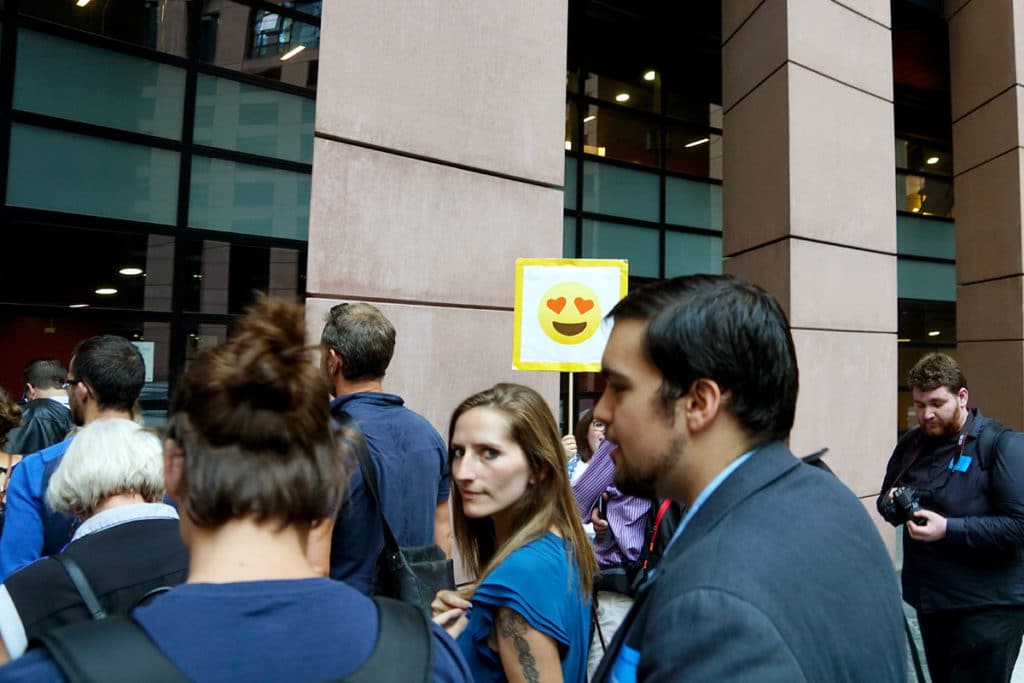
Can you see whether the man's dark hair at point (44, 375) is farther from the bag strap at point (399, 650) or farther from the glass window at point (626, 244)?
the glass window at point (626, 244)

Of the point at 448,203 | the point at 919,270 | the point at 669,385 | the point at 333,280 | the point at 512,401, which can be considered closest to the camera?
the point at 669,385

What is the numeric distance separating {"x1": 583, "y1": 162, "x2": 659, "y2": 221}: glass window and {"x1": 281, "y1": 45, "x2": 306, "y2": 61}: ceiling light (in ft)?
14.4

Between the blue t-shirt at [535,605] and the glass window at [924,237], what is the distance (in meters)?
12.9

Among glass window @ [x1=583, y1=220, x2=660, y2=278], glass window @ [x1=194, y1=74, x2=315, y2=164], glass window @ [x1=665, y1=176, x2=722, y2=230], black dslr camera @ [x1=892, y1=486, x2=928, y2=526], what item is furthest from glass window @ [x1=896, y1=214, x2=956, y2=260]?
black dslr camera @ [x1=892, y1=486, x2=928, y2=526]

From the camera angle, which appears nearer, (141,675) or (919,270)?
(141,675)

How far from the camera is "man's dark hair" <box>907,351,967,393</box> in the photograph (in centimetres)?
368

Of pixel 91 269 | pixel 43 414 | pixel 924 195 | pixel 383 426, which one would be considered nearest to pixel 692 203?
pixel 924 195

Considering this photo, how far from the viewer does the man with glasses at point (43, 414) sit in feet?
16.4

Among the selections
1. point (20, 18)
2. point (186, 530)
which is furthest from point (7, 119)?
point (186, 530)

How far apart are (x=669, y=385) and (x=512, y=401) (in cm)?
116

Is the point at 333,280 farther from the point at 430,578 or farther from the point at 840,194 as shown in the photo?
the point at 840,194

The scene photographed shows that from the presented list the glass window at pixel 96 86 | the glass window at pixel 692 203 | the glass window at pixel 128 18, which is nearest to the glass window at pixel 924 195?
the glass window at pixel 692 203

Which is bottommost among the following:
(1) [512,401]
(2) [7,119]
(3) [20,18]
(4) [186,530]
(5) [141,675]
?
(5) [141,675]

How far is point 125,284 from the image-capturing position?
7898mm
